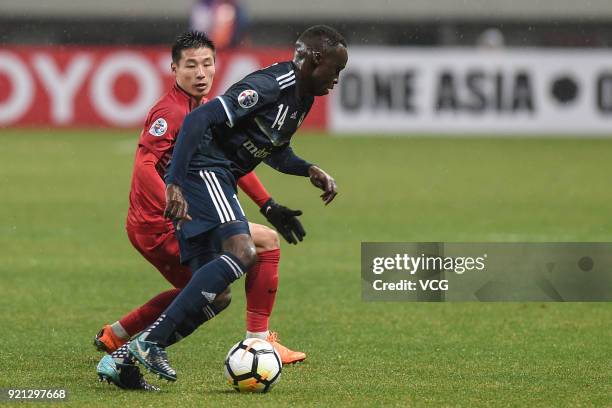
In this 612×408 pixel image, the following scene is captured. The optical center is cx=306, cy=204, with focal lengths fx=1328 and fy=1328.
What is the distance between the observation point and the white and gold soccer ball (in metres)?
6.21

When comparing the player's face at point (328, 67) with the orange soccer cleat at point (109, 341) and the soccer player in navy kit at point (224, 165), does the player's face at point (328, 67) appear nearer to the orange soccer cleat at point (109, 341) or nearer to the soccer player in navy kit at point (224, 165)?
the soccer player in navy kit at point (224, 165)

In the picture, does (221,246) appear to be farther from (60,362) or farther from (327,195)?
(60,362)

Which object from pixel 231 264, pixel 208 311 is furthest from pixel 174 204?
pixel 208 311

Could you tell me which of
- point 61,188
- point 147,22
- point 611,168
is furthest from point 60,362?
point 147,22

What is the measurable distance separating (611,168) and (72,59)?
34.5 feet

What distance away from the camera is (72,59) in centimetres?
2488

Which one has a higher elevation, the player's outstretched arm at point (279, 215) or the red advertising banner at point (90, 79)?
the red advertising banner at point (90, 79)

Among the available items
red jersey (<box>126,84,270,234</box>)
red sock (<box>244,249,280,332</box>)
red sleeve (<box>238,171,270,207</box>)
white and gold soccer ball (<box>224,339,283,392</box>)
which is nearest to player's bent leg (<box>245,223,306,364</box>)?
red sock (<box>244,249,280,332</box>)

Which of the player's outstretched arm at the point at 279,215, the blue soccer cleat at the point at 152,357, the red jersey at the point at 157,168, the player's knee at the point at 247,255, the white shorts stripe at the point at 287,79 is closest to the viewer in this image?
the blue soccer cleat at the point at 152,357

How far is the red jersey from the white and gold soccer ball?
1115mm

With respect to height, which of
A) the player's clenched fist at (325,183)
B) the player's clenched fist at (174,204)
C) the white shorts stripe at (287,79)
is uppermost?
the white shorts stripe at (287,79)

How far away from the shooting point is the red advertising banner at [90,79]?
24.8 metres

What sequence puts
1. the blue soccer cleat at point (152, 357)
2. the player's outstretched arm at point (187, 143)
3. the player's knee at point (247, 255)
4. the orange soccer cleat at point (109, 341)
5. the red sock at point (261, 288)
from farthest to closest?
the orange soccer cleat at point (109, 341)
the red sock at point (261, 288)
the player's knee at point (247, 255)
the player's outstretched arm at point (187, 143)
the blue soccer cleat at point (152, 357)

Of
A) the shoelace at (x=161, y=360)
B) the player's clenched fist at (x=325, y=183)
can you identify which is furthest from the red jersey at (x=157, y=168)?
the shoelace at (x=161, y=360)
